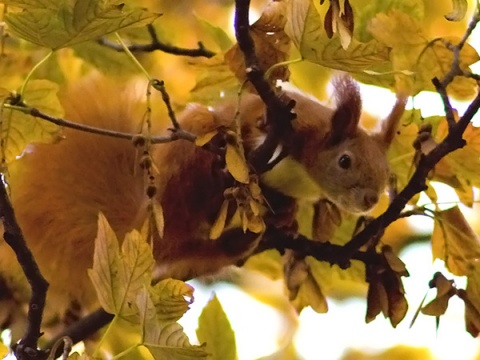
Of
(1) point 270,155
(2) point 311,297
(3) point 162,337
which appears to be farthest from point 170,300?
(2) point 311,297

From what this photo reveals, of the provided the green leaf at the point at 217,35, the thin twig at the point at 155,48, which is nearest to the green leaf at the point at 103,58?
the thin twig at the point at 155,48

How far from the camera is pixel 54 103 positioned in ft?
3.14

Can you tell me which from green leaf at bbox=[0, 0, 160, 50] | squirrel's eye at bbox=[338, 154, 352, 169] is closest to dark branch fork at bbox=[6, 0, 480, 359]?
green leaf at bbox=[0, 0, 160, 50]

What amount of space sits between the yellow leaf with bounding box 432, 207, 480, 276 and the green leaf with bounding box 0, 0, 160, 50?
0.49m

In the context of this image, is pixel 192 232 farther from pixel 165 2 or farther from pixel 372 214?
pixel 165 2

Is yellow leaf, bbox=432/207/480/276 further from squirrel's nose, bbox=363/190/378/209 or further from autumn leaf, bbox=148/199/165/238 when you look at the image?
autumn leaf, bbox=148/199/165/238

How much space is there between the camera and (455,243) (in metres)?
1.03

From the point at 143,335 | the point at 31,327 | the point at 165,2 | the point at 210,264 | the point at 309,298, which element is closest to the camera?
the point at 143,335

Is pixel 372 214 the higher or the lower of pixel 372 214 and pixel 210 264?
the higher

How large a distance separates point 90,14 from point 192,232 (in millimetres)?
605

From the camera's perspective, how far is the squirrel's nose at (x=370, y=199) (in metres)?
1.22

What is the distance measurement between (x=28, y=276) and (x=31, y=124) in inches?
7.9

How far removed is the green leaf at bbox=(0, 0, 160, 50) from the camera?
2.58 ft

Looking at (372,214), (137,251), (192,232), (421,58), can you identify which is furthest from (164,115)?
(137,251)
